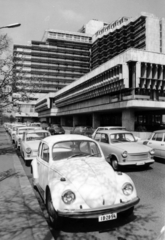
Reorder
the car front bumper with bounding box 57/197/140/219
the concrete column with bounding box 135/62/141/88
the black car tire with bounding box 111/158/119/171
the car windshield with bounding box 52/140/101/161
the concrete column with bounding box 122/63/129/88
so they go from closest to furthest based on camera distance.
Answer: the car front bumper with bounding box 57/197/140/219 < the car windshield with bounding box 52/140/101/161 < the black car tire with bounding box 111/158/119/171 < the concrete column with bounding box 135/62/141/88 < the concrete column with bounding box 122/63/129/88

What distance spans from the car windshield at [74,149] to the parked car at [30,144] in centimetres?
445

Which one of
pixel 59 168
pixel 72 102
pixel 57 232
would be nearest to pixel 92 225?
pixel 57 232

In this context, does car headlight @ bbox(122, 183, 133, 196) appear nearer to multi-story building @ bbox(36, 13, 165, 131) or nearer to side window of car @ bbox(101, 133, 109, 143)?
side window of car @ bbox(101, 133, 109, 143)

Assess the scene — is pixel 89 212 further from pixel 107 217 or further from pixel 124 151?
pixel 124 151

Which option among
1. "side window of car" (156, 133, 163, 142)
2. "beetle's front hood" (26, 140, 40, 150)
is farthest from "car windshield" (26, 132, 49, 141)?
"side window of car" (156, 133, 163, 142)

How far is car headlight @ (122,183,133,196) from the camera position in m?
Answer: 3.65

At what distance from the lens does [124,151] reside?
24.9ft

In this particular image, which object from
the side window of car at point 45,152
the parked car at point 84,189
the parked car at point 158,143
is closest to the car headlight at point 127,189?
the parked car at point 84,189

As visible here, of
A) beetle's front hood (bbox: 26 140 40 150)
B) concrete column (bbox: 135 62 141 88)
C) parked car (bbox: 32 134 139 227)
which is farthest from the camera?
concrete column (bbox: 135 62 141 88)

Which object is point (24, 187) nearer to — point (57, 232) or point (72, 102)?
point (57, 232)

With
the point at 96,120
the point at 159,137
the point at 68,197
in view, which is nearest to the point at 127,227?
the point at 68,197

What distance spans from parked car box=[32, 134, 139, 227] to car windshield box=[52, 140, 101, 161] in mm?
24

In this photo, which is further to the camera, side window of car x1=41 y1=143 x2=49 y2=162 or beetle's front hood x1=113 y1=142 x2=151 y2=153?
beetle's front hood x1=113 y1=142 x2=151 y2=153

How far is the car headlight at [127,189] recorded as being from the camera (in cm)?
365
